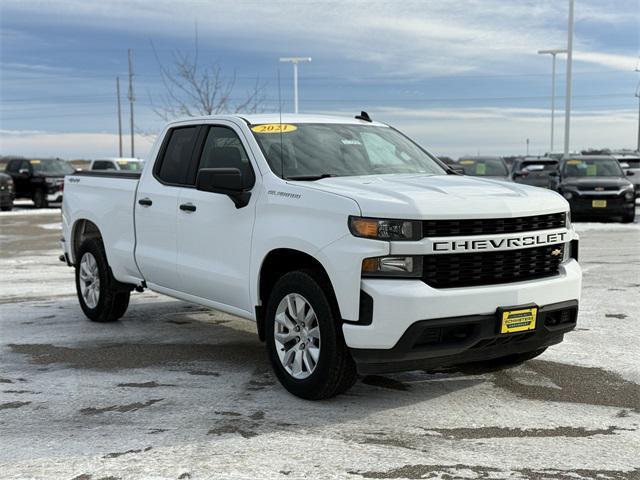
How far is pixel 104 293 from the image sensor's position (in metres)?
7.80

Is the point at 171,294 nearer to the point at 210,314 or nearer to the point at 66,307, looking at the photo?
the point at 210,314

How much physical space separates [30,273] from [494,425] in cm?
899

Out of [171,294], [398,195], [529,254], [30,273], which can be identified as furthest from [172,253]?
[30,273]

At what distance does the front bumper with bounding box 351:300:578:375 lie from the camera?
4.64 metres

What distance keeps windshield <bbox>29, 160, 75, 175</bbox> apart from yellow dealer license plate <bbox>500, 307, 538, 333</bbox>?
83.1 ft

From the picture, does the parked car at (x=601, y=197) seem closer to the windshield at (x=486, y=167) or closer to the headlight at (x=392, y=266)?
the windshield at (x=486, y=167)

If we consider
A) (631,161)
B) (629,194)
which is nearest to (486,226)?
(629,194)

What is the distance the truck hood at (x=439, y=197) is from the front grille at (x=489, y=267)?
26 cm

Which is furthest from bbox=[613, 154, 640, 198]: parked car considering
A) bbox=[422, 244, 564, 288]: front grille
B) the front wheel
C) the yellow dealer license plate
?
the yellow dealer license plate

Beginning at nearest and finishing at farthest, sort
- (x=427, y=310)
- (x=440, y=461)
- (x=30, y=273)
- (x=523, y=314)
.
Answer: (x=440, y=461) → (x=427, y=310) → (x=523, y=314) → (x=30, y=273)

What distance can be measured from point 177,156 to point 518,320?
3348 millimetres

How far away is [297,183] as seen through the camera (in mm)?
5270

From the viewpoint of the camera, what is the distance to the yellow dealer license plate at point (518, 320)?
482cm

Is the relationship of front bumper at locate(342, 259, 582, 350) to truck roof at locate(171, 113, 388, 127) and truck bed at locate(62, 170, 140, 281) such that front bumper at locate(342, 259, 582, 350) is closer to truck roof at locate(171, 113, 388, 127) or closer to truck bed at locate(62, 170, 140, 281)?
truck roof at locate(171, 113, 388, 127)
